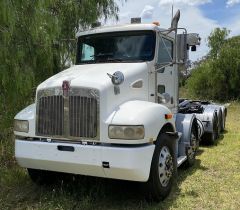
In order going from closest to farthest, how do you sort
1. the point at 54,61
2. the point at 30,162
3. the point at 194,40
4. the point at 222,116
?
the point at 30,162 < the point at 194,40 < the point at 54,61 < the point at 222,116

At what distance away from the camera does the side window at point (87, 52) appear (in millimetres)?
7238

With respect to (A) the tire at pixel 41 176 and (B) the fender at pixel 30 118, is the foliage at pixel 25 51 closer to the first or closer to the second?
(B) the fender at pixel 30 118

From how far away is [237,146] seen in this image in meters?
10.2

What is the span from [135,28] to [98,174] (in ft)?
8.66

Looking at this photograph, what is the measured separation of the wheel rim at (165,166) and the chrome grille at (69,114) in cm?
110

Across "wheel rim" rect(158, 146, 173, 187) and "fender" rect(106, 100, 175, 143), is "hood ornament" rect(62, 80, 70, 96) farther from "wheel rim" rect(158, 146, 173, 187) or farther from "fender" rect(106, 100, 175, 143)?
"wheel rim" rect(158, 146, 173, 187)

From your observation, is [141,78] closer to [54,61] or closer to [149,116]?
[149,116]

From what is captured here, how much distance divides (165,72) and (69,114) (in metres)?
2.43

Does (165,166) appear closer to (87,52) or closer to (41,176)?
(41,176)

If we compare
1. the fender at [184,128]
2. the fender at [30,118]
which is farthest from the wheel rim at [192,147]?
the fender at [30,118]

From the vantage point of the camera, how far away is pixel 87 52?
7324 millimetres

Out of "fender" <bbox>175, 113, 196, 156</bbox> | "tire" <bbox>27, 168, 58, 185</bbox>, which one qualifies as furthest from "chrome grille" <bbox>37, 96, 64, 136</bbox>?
"fender" <bbox>175, 113, 196, 156</bbox>

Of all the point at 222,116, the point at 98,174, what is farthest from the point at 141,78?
the point at 222,116

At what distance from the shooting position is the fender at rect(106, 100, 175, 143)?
5305 mm
